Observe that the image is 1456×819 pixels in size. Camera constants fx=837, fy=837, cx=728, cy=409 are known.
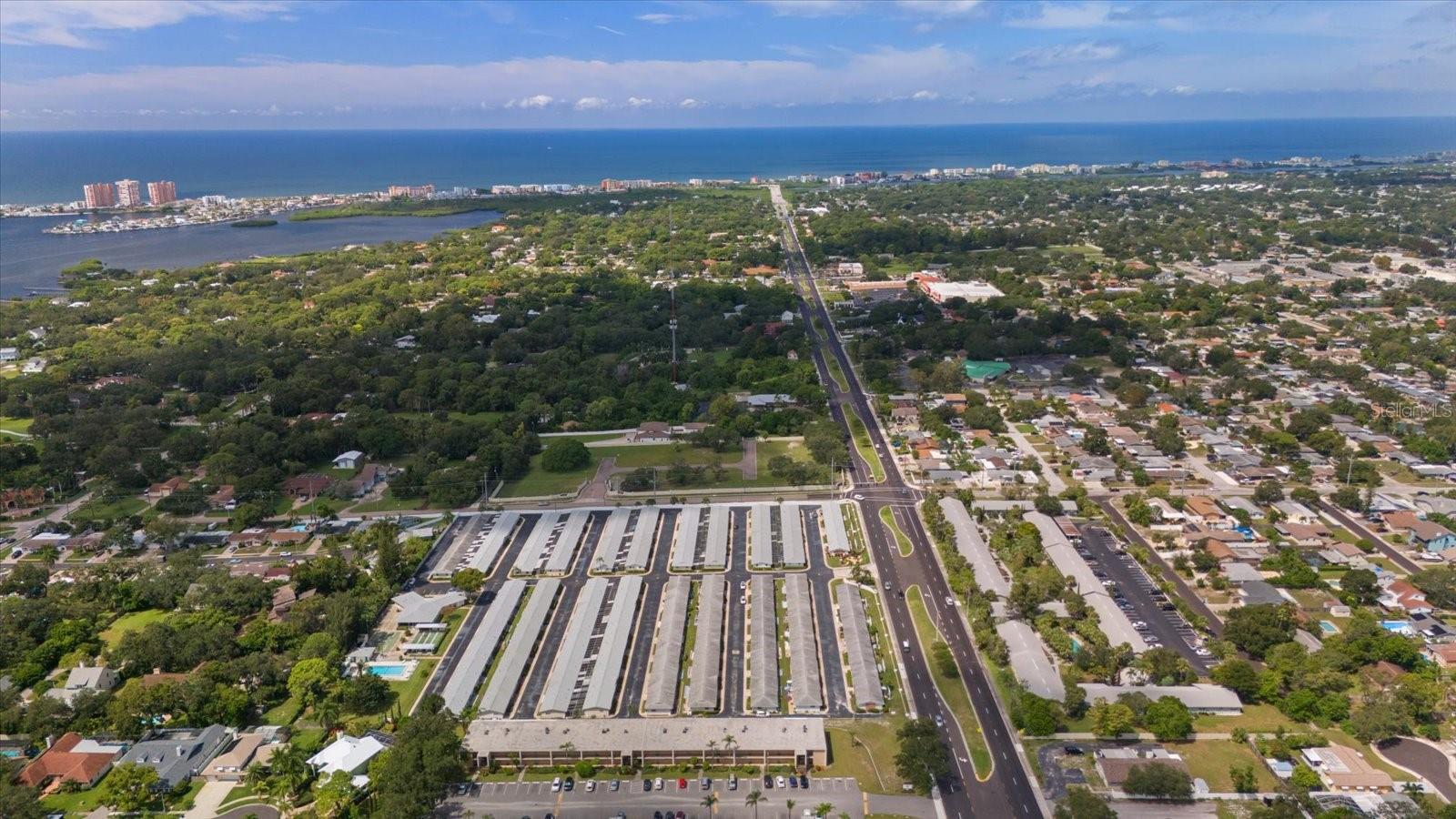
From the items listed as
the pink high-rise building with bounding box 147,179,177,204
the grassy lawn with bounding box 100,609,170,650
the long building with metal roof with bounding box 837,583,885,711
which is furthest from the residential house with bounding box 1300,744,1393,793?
the pink high-rise building with bounding box 147,179,177,204

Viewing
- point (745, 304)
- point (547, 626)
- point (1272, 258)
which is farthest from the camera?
point (1272, 258)

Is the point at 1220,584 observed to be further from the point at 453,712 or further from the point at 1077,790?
the point at 453,712

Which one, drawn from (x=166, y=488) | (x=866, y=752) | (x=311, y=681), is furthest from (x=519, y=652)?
(x=166, y=488)

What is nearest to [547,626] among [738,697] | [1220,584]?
[738,697]

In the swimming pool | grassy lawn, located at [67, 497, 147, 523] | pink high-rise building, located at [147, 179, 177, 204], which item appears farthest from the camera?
pink high-rise building, located at [147, 179, 177, 204]

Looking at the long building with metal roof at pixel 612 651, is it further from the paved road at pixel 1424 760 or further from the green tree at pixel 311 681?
the paved road at pixel 1424 760

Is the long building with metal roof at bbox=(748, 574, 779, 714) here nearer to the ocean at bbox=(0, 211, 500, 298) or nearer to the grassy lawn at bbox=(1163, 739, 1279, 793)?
the grassy lawn at bbox=(1163, 739, 1279, 793)
